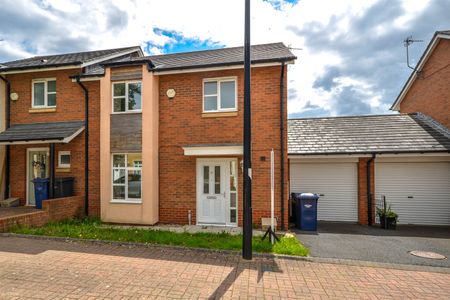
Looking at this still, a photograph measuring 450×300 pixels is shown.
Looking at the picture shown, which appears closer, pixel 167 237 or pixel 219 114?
pixel 167 237

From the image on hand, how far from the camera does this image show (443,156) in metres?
9.89

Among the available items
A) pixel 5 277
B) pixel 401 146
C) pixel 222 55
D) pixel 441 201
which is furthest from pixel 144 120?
pixel 441 201

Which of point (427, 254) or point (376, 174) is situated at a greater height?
point (376, 174)

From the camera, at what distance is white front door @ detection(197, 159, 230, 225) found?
353 inches

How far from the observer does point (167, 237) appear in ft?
22.9

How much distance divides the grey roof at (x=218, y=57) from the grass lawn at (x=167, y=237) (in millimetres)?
5584

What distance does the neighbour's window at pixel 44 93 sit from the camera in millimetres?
10477

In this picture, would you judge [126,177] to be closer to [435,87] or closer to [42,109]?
[42,109]

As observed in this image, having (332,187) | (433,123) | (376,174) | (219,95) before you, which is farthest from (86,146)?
(433,123)

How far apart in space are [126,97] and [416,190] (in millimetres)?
11886

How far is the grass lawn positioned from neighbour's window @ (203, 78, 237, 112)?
4336mm

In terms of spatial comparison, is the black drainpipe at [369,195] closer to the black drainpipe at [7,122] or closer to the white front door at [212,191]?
the white front door at [212,191]

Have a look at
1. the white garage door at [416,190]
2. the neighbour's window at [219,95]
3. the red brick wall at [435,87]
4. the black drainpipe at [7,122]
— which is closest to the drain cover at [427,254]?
the white garage door at [416,190]

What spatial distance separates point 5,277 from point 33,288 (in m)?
0.88
